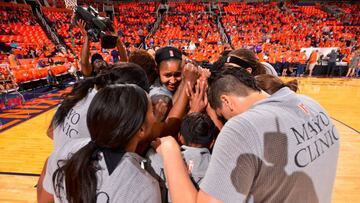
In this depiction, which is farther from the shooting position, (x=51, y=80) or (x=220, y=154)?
(x=51, y=80)

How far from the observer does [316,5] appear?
23.9 m

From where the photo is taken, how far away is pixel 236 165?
0.89 meters

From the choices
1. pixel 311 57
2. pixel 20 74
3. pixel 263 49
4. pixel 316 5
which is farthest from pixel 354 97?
pixel 316 5

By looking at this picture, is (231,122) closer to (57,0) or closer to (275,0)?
(57,0)

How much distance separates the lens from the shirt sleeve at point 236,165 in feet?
2.92

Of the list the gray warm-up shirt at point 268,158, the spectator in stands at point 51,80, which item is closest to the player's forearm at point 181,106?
the gray warm-up shirt at point 268,158

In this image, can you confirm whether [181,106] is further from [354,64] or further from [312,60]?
[354,64]

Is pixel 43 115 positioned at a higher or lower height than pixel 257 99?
lower

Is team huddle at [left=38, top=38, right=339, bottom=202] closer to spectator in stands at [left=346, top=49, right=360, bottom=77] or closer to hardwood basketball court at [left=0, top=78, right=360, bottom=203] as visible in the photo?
hardwood basketball court at [left=0, top=78, right=360, bottom=203]

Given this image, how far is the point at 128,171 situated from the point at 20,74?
9.02m

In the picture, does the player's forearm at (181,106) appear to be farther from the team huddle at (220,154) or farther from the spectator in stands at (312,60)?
the spectator in stands at (312,60)

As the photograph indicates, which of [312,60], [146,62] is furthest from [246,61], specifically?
[312,60]

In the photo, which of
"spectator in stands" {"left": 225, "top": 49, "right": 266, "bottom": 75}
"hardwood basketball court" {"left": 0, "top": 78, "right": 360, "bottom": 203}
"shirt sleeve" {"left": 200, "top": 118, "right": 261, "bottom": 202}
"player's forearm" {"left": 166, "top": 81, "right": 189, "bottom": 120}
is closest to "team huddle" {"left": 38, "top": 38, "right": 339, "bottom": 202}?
"shirt sleeve" {"left": 200, "top": 118, "right": 261, "bottom": 202}

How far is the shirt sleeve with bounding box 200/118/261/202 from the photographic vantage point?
0.89 m
